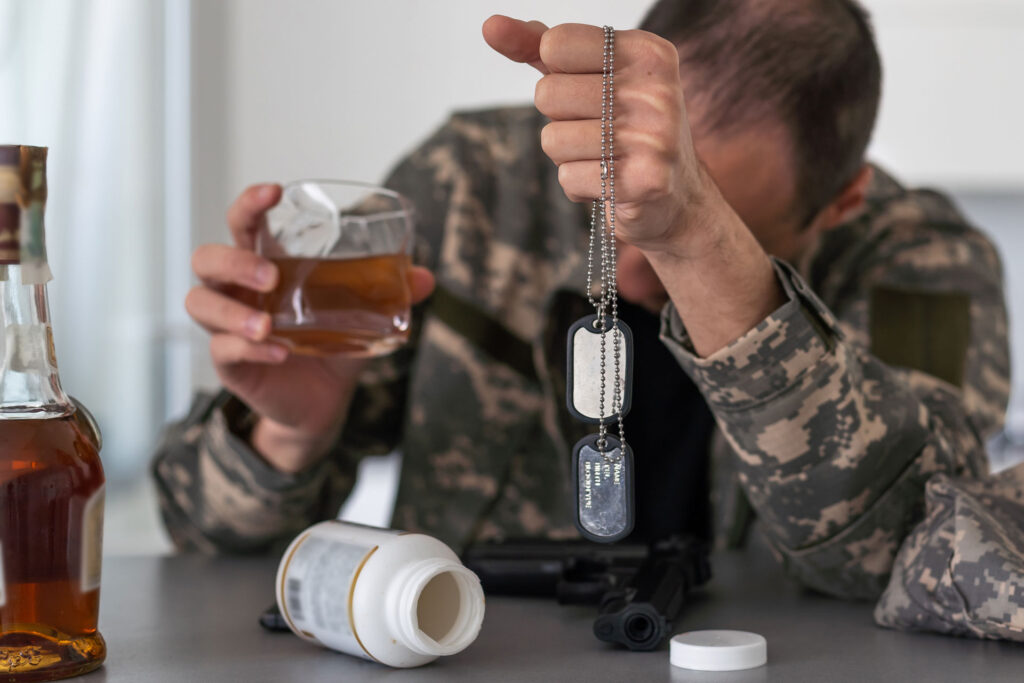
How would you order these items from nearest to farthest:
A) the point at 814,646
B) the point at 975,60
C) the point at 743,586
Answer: the point at 814,646 → the point at 743,586 → the point at 975,60

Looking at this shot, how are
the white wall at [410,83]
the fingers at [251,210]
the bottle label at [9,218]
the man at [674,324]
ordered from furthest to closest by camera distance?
1. the white wall at [410,83]
2. the fingers at [251,210]
3. the man at [674,324]
4. the bottle label at [9,218]

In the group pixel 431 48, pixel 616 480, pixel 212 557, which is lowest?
pixel 212 557

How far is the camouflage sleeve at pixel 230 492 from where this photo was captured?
1046 millimetres

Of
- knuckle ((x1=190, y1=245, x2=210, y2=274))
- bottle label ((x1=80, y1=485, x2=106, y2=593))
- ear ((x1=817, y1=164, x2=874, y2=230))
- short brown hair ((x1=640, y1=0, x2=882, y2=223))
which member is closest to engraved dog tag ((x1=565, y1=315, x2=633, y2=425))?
bottle label ((x1=80, y1=485, x2=106, y2=593))

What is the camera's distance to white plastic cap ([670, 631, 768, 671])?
590mm

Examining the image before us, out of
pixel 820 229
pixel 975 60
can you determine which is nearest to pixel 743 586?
pixel 820 229

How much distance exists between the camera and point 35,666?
545mm

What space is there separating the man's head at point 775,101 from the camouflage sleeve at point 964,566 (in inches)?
12.6

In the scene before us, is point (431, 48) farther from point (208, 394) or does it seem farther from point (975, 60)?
point (975, 60)


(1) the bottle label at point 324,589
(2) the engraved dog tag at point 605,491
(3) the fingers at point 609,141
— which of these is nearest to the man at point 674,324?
(3) the fingers at point 609,141

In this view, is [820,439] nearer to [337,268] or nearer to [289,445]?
[337,268]

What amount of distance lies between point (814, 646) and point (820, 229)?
0.60 m

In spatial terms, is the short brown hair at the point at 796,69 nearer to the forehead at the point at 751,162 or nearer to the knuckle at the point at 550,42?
the forehead at the point at 751,162

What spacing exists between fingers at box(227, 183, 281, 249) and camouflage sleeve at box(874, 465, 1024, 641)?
567 mm
